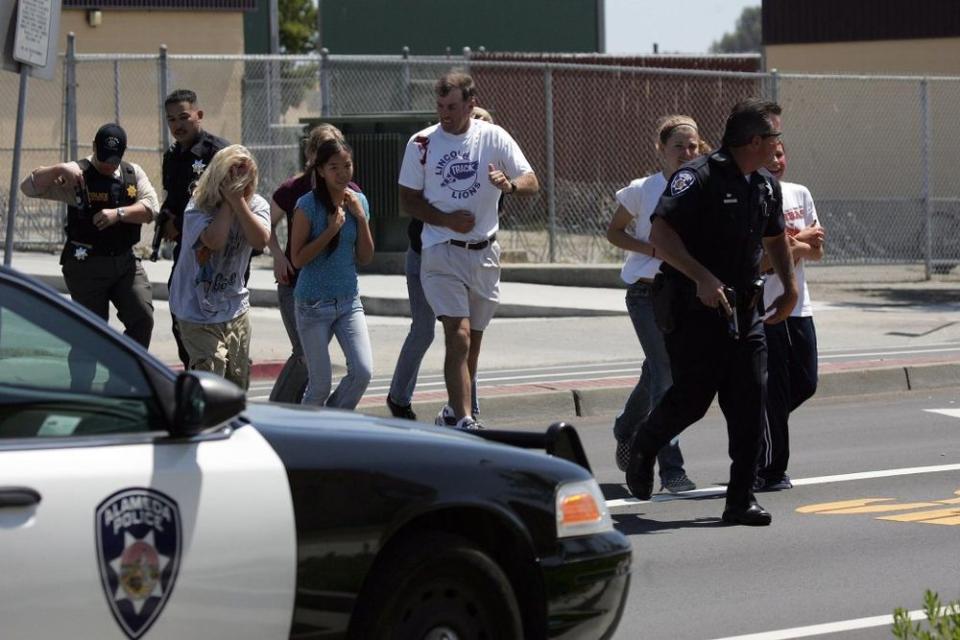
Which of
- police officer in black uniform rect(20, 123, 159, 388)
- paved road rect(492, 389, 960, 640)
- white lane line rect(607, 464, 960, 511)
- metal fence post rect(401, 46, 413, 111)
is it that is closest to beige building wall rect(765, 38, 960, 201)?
metal fence post rect(401, 46, 413, 111)

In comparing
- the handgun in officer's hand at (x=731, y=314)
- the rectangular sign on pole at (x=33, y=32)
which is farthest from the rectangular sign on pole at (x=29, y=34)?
the handgun in officer's hand at (x=731, y=314)

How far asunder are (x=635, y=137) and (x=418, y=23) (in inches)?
729

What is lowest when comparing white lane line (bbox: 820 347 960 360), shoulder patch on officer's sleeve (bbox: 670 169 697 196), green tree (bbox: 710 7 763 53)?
white lane line (bbox: 820 347 960 360)

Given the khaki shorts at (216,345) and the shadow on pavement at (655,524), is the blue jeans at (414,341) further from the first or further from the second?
the shadow on pavement at (655,524)

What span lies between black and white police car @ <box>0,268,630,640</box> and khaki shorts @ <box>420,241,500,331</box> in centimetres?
452

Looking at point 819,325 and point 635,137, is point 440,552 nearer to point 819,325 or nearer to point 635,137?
point 819,325

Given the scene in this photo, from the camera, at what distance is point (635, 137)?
2464cm

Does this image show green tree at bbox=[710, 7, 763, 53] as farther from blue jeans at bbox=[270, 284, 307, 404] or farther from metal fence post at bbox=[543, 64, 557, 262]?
blue jeans at bbox=[270, 284, 307, 404]

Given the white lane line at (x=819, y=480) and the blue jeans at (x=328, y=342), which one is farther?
the blue jeans at (x=328, y=342)

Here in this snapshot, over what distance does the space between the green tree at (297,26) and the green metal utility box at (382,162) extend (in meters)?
29.4

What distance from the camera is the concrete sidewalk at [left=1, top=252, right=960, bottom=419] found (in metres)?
12.2

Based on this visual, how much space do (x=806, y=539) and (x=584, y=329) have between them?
796 centimetres

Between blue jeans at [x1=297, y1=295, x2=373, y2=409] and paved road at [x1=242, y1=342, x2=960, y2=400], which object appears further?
paved road at [x1=242, y1=342, x2=960, y2=400]

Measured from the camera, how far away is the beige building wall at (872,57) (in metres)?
26.3
